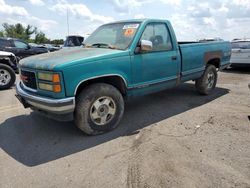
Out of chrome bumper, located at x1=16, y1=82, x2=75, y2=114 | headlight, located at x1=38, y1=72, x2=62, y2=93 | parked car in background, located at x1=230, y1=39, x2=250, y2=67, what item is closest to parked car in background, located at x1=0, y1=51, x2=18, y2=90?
chrome bumper, located at x1=16, y1=82, x2=75, y2=114

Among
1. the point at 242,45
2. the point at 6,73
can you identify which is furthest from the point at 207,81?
the point at 6,73

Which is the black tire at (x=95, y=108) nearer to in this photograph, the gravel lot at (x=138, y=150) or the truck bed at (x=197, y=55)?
the gravel lot at (x=138, y=150)

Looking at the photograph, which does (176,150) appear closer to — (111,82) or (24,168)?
(111,82)

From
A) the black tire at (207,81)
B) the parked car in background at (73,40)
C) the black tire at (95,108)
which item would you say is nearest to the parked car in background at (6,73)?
the black tire at (95,108)

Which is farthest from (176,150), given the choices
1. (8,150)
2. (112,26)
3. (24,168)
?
(112,26)

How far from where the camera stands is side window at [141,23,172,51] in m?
4.97

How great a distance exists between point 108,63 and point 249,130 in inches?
108

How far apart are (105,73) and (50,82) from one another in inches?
35.2

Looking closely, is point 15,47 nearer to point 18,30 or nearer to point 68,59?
point 68,59

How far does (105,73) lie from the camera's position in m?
4.14

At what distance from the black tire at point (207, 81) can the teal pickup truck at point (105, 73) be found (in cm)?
93

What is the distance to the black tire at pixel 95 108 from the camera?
404 cm

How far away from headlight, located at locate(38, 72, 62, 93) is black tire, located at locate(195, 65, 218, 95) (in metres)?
4.13

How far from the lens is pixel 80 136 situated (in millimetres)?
4297
